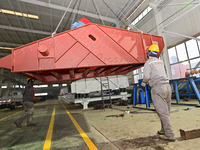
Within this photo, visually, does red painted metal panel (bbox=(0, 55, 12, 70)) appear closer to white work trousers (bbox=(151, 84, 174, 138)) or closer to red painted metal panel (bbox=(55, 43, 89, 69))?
red painted metal panel (bbox=(55, 43, 89, 69))

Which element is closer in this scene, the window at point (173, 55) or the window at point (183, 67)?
the window at point (183, 67)

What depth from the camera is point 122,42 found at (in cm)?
227

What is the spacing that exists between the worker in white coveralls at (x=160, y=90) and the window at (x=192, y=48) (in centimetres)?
897

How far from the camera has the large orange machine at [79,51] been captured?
1889 millimetres

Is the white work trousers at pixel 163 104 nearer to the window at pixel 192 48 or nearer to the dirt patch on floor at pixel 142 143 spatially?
the dirt patch on floor at pixel 142 143

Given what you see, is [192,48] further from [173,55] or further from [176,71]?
[176,71]

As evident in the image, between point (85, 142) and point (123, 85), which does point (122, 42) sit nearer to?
point (85, 142)

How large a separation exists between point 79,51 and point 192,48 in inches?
407

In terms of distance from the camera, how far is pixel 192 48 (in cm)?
898

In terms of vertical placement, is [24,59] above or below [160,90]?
above

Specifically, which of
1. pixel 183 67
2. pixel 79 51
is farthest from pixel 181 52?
pixel 79 51

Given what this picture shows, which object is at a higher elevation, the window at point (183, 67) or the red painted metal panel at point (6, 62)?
the window at point (183, 67)

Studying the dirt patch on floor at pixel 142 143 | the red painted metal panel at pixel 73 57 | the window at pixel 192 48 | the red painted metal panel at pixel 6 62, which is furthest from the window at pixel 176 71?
the red painted metal panel at pixel 6 62

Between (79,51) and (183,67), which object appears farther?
(183,67)
